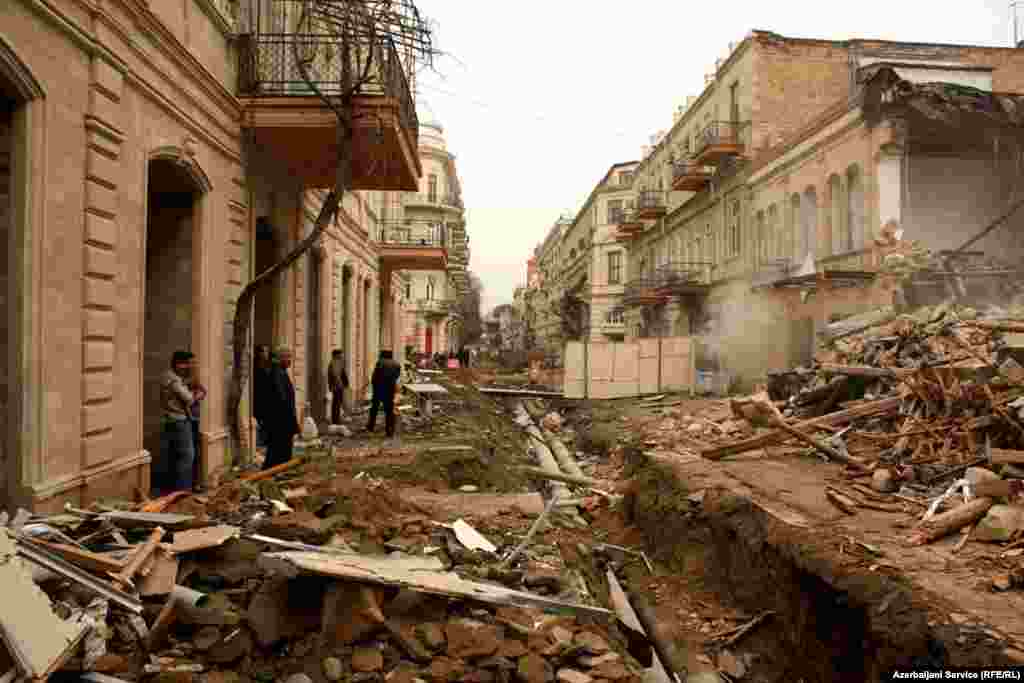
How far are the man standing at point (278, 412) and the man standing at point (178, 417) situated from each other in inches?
45.7

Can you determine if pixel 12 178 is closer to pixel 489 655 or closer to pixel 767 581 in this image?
pixel 489 655

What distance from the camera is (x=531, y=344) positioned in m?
77.6

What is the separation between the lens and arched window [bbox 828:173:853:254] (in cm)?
1902

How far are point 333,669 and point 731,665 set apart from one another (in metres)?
3.78

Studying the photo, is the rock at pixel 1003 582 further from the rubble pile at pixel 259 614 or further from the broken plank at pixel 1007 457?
the rubble pile at pixel 259 614

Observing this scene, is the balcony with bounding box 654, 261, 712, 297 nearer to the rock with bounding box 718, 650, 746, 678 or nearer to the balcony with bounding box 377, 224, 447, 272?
the balcony with bounding box 377, 224, 447, 272

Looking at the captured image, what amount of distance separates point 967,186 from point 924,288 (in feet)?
14.8

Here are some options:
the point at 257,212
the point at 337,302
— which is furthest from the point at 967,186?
the point at 257,212

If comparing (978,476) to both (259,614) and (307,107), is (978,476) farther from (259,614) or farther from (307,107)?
(307,107)

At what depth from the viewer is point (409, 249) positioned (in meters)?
20.1

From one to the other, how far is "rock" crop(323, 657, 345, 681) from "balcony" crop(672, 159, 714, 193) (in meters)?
27.2

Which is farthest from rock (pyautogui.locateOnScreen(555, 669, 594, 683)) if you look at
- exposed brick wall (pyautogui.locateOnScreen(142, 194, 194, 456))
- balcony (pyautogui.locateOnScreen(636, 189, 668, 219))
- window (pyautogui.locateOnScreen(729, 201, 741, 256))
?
balcony (pyautogui.locateOnScreen(636, 189, 668, 219))

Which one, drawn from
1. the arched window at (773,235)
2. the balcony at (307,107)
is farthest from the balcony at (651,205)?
the balcony at (307,107)

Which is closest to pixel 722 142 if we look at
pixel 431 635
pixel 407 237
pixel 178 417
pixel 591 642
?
pixel 407 237
